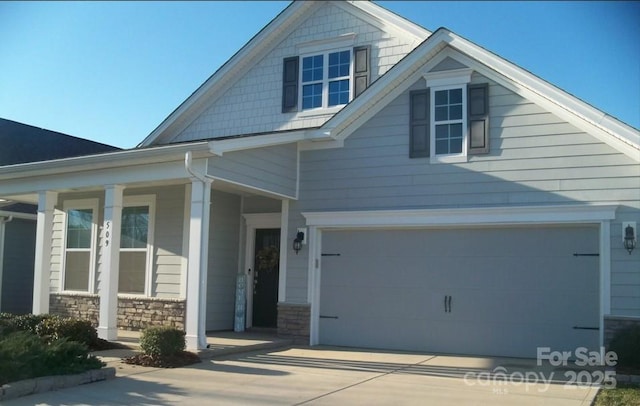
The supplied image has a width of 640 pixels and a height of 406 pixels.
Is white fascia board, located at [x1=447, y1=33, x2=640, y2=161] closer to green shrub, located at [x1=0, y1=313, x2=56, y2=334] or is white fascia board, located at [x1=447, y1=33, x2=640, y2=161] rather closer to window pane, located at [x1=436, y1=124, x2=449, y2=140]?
window pane, located at [x1=436, y1=124, x2=449, y2=140]

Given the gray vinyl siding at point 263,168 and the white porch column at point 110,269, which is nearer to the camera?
the gray vinyl siding at point 263,168

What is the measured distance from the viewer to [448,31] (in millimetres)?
11484

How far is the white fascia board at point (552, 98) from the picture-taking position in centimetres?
1002

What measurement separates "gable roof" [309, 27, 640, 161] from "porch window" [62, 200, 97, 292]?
19.6 ft

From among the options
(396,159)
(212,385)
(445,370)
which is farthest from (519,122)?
(212,385)

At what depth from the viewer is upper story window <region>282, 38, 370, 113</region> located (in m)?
13.9

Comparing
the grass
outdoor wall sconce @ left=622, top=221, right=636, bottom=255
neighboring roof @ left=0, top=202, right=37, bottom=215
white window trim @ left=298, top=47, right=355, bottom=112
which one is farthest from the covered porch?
outdoor wall sconce @ left=622, top=221, right=636, bottom=255

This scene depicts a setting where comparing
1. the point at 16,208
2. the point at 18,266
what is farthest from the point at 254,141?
the point at 18,266

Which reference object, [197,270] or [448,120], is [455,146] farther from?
[197,270]

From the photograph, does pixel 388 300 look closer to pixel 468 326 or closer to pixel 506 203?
pixel 468 326

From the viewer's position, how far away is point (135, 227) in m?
14.0

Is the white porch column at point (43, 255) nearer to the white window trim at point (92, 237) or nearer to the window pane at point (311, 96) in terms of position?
the white window trim at point (92, 237)

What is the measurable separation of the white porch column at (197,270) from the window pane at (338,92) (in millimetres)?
4736

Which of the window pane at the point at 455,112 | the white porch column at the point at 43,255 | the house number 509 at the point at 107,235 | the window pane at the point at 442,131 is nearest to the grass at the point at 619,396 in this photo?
the window pane at the point at 442,131
